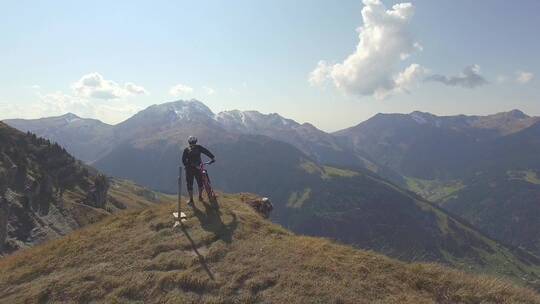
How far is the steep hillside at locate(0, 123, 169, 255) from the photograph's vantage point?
3681 inches

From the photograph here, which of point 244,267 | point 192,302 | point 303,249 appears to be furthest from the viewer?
point 303,249

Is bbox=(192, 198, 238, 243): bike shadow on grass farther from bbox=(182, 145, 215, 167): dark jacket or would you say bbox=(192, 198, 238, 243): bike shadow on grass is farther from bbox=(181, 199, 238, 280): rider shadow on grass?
bbox=(182, 145, 215, 167): dark jacket

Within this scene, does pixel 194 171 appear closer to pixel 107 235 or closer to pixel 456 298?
pixel 107 235

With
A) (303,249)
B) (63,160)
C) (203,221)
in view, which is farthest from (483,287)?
(63,160)

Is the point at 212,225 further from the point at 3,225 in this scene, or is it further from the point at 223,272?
the point at 3,225

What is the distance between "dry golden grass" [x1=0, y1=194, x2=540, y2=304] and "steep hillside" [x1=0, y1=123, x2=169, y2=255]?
74.0 m

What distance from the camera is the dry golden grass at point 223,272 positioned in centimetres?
1512

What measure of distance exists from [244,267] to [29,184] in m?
117

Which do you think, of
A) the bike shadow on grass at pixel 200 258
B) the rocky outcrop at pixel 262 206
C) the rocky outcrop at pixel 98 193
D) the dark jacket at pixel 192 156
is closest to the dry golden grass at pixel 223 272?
the bike shadow on grass at pixel 200 258

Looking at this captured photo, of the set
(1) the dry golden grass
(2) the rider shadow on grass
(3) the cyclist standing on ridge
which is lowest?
(1) the dry golden grass

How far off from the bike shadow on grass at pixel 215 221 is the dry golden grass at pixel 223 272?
0.10m

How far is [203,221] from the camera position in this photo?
22.1 meters

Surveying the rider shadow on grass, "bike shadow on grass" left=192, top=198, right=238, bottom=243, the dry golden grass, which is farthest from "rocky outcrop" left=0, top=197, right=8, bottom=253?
the rider shadow on grass

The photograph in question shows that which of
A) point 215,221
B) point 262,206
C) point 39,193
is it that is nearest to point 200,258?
point 215,221
